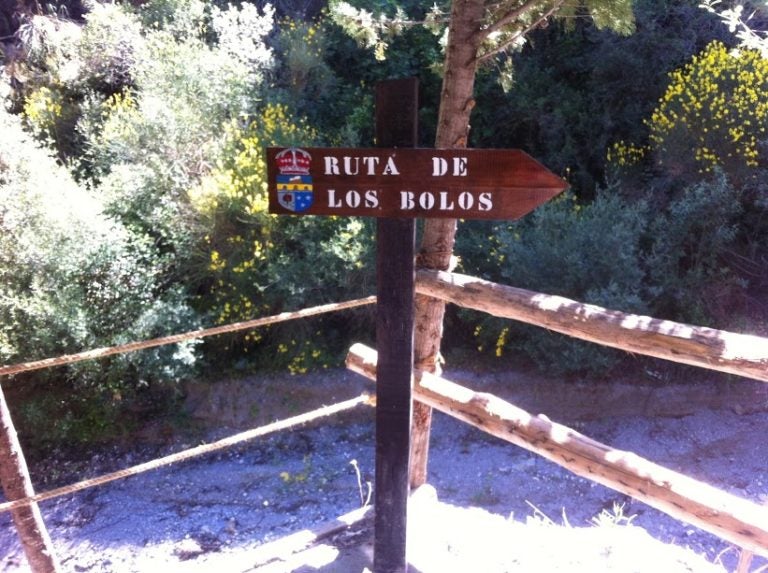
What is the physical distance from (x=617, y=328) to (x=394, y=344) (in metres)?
0.73

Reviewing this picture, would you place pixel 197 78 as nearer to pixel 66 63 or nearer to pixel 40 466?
pixel 66 63

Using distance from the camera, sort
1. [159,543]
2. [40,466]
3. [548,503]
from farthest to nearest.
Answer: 1. [40,466]
2. [548,503]
3. [159,543]

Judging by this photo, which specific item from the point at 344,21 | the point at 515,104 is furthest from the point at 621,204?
the point at 344,21

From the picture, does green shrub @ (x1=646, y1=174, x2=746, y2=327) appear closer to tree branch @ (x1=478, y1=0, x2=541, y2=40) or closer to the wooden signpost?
tree branch @ (x1=478, y1=0, x2=541, y2=40)

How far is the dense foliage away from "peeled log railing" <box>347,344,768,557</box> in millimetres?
3683

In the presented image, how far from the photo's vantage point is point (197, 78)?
8086 mm

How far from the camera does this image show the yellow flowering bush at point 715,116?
671cm

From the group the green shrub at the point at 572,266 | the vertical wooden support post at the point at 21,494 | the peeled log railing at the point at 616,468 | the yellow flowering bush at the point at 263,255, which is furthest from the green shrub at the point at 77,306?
the peeled log railing at the point at 616,468

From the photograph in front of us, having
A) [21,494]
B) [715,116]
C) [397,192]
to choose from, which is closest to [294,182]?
[397,192]

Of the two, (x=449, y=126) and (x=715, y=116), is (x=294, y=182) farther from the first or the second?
(x=715, y=116)

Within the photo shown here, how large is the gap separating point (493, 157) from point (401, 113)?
342mm

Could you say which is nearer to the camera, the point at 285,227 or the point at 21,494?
the point at 21,494

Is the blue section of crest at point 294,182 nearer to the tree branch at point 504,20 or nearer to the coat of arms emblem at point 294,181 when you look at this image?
the coat of arms emblem at point 294,181

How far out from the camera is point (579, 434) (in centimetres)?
228
